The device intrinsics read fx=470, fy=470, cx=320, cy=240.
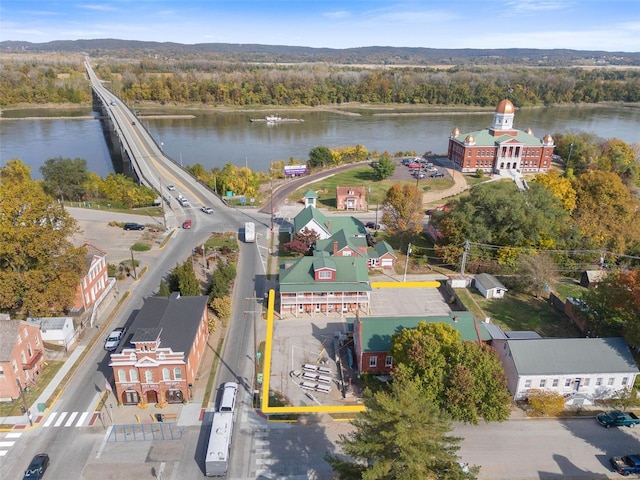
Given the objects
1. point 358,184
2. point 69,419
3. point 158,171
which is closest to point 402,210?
point 358,184

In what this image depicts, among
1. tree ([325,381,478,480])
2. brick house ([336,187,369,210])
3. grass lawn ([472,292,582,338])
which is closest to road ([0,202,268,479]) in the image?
tree ([325,381,478,480])

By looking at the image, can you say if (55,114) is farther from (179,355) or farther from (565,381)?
(565,381)

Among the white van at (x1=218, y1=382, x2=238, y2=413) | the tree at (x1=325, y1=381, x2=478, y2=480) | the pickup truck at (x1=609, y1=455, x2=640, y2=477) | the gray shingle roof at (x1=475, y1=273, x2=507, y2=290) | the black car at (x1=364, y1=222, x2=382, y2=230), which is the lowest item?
the pickup truck at (x1=609, y1=455, x2=640, y2=477)

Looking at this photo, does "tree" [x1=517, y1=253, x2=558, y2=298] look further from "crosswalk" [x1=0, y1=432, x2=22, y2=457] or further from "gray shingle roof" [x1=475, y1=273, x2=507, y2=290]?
"crosswalk" [x1=0, y1=432, x2=22, y2=457]

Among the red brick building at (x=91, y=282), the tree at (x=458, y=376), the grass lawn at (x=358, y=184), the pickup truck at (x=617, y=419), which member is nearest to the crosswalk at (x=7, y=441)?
the red brick building at (x=91, y=282)

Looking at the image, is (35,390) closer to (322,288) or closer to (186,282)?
(186,282)

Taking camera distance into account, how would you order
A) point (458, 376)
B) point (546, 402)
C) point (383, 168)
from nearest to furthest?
1. point (458, 376)
2. point (546, 402)
3. point (383, 168)

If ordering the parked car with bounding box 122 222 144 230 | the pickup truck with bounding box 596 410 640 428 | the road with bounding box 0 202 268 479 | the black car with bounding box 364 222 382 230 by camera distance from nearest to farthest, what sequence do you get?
the road with bounding box 0 202 268 479 < the pickup truck with bounding box 596 410 640 428 < the parked car with bounding box 122 222 144 230 < the black car with bounding box 364 222 382 230

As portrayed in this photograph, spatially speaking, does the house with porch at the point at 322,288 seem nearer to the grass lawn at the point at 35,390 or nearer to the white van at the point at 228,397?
the white van at the point at 228,397
